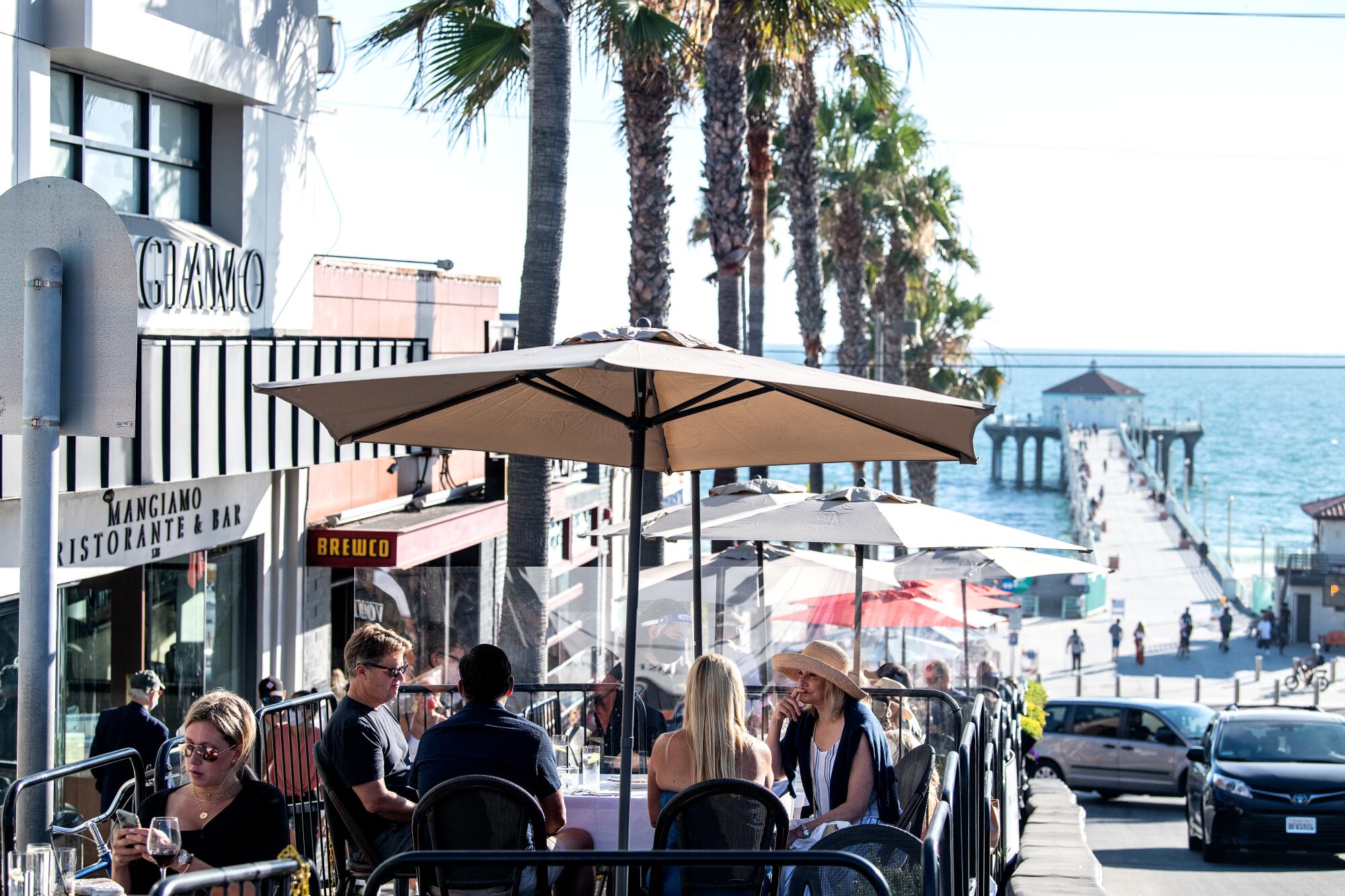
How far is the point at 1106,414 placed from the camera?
193 meters

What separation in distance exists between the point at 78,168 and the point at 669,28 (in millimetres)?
5298

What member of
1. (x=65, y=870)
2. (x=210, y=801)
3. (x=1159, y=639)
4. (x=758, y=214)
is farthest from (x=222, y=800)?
(x=1159, y=639)

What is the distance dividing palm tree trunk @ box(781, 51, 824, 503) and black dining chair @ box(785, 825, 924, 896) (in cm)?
1787

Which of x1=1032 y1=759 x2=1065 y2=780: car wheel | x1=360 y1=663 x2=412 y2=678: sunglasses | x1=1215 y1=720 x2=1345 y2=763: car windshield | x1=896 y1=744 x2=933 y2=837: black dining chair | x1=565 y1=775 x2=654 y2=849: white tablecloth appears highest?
x1=360 y1=663 x2=412 y2=678: sunglasses

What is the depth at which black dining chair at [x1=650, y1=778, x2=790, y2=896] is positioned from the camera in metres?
4.77

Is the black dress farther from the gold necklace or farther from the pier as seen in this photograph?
the pier

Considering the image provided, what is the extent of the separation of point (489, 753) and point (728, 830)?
3.29 ft

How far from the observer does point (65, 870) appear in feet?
13.4

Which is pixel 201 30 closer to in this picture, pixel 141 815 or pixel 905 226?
pixel 141 815

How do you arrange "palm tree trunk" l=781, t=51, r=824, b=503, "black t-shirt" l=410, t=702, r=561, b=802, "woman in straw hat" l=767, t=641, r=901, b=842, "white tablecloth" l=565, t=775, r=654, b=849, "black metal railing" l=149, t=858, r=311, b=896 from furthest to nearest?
1. "palm tree trunk" l=781, t=51, r=824, b=503
2. "white tablecloth" l=565, t=775, r=654, b=849
3. "woman in straw hat" l=767, t=641, r=901, b=842
4. "black t-shirt" l=410, t=702, r=561, b=802
5. "black metal railing" l=149, t=858, r=311, b=896

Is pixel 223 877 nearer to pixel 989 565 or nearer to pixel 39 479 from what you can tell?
pixel 39 479

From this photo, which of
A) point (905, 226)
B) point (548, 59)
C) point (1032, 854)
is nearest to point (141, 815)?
point (1032, 854)

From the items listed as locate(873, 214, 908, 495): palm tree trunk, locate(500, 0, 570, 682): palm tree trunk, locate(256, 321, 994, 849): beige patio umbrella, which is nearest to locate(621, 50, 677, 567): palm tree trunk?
locate(500, 0, 570, 682): palm tree trunk

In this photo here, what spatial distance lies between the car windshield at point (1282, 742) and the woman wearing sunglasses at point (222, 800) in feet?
40.3
